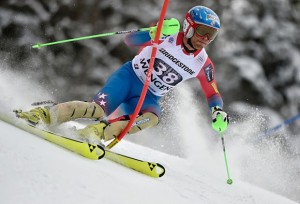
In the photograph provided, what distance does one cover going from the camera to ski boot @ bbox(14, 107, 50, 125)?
311cm

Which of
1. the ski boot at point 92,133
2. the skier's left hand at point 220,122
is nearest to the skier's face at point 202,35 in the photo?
the skier's left hand at point 220,122

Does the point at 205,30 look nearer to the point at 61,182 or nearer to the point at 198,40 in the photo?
the point at 198,40

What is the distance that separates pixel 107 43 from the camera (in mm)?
15203

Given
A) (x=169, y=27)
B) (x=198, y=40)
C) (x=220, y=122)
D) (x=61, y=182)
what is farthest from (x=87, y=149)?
(x=198, y=40)

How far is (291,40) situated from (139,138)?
31.5 ft

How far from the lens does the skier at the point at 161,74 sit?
366cm

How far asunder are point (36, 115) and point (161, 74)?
1.24 metres

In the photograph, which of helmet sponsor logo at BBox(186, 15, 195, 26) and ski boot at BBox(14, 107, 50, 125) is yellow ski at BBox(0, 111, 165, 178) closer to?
ski boot at BBox(14, 107, 50, 125)

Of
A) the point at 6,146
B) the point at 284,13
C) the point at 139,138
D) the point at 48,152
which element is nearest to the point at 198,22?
the point at 48,152

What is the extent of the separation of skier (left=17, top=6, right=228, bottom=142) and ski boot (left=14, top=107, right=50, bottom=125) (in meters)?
0.29

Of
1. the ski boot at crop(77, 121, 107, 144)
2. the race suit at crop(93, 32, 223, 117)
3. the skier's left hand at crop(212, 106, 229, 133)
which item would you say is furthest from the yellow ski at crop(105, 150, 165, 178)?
the skier's left hand at crop(212, 106, 229, 133)

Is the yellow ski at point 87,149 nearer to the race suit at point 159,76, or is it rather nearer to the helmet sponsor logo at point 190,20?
the race suit at point 159,76

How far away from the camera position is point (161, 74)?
402 centimetres

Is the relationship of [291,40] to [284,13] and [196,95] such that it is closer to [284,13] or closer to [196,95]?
[284,13]
